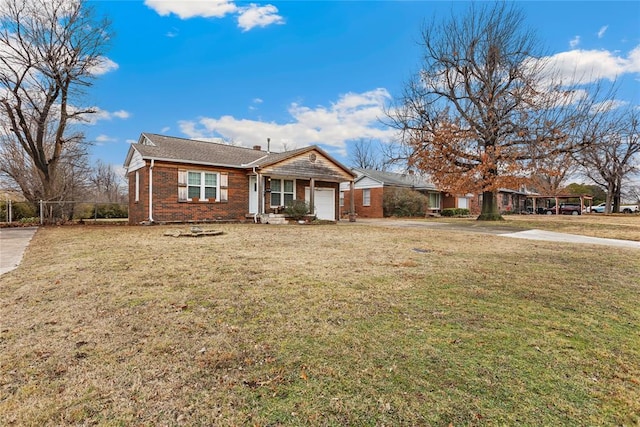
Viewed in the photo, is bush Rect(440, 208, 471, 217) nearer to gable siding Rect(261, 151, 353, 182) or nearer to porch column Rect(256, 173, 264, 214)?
gable siding Rect(261, 151, 353, 182)

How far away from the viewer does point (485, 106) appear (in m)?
18.8

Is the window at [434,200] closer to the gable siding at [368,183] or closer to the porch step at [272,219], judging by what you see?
the gable siding at [368,183]

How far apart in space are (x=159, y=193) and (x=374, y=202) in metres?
18.5

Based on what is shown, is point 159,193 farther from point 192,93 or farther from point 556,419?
point 556,419

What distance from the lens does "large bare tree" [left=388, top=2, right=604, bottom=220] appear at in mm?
17391

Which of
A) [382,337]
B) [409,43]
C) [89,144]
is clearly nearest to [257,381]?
[382,337]

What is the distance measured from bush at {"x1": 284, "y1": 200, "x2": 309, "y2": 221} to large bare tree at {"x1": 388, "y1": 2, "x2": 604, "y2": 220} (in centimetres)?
788

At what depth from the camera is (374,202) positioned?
94.3 ft

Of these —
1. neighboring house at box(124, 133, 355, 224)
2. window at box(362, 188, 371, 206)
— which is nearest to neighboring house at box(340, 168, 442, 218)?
window at box(362, 188, 371, 206)

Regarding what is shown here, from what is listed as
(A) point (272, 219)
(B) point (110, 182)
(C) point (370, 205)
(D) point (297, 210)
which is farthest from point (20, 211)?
(B) point (110, 182)

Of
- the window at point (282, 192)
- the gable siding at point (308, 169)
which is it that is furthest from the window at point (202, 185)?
the window at point (282, 192)

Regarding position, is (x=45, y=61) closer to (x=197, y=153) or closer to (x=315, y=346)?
(x=197, y=153)

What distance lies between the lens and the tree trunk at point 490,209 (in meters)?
20.6

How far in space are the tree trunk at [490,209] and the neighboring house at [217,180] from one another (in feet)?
29.4
